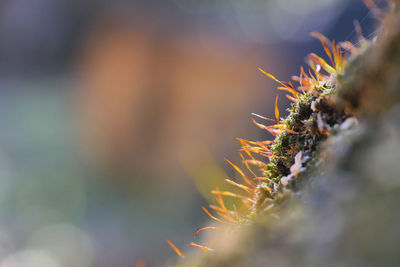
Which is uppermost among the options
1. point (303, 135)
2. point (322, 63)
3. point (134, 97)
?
point (322, 63)

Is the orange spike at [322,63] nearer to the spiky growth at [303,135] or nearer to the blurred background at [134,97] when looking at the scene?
the spiky growth at [303,135]

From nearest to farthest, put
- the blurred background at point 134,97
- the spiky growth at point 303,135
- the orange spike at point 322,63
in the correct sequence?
the spiky growth at point 303,135 → the orange spike at point 322,63 → the blurred background at point 134,97

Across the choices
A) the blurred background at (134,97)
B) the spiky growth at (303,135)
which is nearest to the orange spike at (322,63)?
the spiky growth at (303,135)

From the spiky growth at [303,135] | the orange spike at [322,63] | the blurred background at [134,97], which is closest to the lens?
the spiky growth at [303,135]

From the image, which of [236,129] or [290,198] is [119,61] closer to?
[236,129]

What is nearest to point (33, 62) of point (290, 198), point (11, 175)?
point (11, 175)

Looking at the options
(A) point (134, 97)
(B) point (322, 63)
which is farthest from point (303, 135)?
(A) point (134, 97)

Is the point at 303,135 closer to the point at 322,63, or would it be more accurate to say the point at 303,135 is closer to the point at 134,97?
the point at 322,63

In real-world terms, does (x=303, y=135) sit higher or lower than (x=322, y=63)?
lower

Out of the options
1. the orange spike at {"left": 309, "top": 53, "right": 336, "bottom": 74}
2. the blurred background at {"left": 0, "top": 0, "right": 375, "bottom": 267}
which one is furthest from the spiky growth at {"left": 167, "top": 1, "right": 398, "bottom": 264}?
the blurred background at {"left": 0, "top": 0, "right": 375, "bottom": 267}
